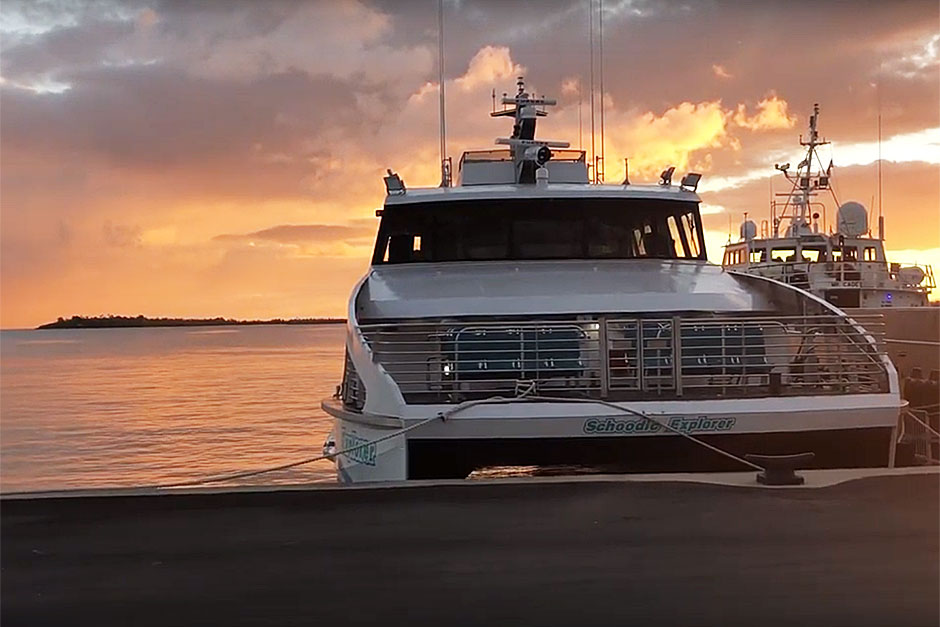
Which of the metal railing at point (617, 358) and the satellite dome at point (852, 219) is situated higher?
the satellite dome at point (852, 219)

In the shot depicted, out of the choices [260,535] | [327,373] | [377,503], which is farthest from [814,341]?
[327,373]

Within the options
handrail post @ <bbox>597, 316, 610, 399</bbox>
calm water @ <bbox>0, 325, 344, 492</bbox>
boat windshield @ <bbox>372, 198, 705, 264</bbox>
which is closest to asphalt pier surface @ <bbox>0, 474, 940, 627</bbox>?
handrail post @ <bbox>597, 316, 610, 399</bbox>

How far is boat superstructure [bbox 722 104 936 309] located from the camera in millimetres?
33625

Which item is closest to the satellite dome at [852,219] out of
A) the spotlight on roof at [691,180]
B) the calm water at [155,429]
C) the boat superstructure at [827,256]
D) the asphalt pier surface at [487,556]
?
the boat superstructure at [827,256]

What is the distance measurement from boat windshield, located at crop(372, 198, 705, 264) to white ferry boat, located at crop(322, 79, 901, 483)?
189mm

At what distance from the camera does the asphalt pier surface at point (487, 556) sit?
4129mm

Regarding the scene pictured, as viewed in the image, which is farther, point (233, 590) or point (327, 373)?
point (327, 373)

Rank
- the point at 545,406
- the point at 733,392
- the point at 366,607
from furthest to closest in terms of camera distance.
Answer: the point at 733,392 → the point at 545,406 → the point at 366,607

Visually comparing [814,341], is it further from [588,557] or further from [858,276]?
[858,276]

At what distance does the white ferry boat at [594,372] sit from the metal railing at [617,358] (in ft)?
0.07

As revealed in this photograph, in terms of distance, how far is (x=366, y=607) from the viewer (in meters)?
4.18

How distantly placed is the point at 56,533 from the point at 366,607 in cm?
208

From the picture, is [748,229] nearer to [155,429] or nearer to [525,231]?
[155,429]

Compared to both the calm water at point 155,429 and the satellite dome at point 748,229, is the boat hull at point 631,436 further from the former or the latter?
the satellite dome at point 748,229
